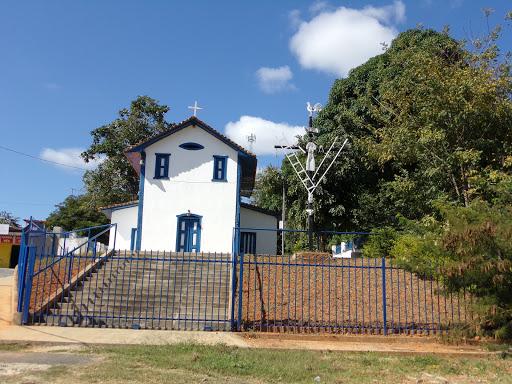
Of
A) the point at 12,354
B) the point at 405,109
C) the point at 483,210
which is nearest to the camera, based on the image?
the point at 12,354

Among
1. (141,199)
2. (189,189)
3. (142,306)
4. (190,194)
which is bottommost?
(142,306)

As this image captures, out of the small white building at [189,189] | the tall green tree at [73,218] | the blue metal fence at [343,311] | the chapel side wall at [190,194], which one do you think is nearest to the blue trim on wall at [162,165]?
the small white building at [189,189]

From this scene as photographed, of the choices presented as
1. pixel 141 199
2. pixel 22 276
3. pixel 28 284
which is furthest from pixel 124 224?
pixel 28 284

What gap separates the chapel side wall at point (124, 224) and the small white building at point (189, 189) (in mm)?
1927

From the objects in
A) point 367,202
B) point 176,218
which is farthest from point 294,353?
point 367,202

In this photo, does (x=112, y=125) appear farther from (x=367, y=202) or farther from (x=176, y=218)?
(x=367, y=202)

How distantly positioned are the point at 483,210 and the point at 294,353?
5.12 meters

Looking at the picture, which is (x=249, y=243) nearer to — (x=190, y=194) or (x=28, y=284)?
(x=190, y=194)

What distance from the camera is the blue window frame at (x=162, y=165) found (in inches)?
808

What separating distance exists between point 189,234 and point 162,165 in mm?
3616

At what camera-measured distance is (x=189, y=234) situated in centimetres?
2003

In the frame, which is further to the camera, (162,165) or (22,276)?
(162,165)

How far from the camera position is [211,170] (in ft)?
67.5

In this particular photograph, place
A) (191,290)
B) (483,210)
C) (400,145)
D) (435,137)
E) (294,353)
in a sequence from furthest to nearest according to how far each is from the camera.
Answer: (400,145)
(435,137)
(191,290)
(483,210)
(294,353)
